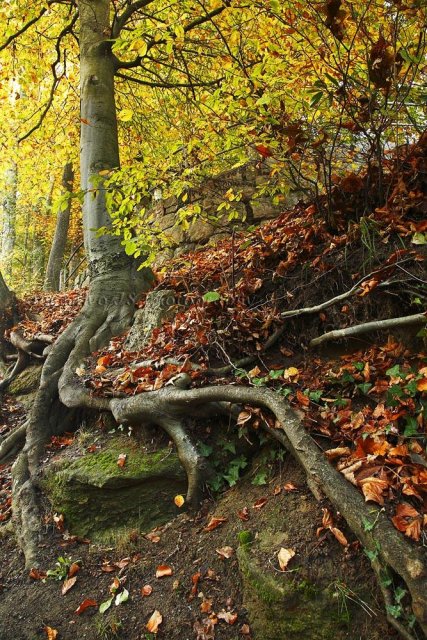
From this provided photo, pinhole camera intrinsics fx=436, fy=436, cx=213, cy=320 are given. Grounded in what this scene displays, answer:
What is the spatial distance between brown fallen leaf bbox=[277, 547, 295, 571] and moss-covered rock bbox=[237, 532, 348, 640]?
0.05 meters

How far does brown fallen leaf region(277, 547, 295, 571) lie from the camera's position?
2580 mm

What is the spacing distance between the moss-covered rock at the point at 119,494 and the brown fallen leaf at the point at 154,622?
2.39 feet

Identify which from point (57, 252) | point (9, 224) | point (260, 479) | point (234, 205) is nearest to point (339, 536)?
point (260, 479)

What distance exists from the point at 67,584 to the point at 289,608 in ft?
→ 5.65

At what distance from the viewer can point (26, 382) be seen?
6.22 m

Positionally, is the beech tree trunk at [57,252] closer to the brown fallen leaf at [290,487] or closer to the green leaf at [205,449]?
the green leaf at [205,449]

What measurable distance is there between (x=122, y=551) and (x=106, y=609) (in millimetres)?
442

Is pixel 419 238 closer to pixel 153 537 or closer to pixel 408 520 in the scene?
pixel 408 520

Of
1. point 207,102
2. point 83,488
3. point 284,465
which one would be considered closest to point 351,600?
point 284,465

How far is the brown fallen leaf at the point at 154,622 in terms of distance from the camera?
108 inches

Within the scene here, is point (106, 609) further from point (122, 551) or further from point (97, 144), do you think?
point (97, 144)

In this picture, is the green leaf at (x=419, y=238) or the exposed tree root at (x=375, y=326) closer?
the exposed tree root at (x=375, y=326)

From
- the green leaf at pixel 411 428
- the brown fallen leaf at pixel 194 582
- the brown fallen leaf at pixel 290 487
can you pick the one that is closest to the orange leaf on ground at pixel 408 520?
the green leaf at pixel 411 428

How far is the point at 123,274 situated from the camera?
5.81 metres
